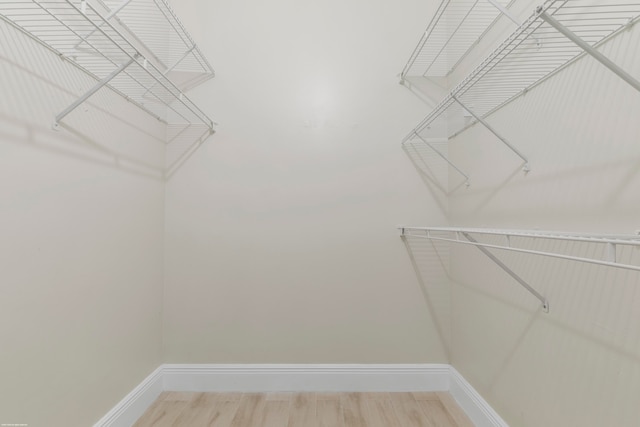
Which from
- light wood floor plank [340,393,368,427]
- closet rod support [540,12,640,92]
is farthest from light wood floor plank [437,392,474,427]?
closet rod support [540,12,640,92]

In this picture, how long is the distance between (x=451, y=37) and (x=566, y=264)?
1.23 m

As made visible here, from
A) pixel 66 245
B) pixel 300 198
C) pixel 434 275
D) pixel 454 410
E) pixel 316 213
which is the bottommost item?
pixel 454 410

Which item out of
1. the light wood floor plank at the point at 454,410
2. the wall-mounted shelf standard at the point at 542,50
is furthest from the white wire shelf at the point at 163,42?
the light wood floor plank at the point at 454,410

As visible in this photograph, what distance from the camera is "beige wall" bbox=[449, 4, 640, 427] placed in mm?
788

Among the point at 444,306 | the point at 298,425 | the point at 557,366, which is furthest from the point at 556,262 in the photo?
the point at 298,425

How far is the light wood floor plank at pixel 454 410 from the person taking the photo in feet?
4.92

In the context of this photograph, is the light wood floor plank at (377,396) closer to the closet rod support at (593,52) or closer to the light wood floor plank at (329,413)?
the light wood floor plank at (329,413)

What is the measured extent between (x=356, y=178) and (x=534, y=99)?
3.11ft

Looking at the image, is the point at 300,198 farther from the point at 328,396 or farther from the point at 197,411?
the point at 197,411

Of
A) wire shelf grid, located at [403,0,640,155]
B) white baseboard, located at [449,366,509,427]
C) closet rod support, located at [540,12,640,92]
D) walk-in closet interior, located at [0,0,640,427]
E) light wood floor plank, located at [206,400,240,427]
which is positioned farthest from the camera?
light wood floor plank, located at [206,400,240,427]

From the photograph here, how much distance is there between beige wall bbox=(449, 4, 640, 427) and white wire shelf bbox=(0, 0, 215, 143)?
52.2 inches

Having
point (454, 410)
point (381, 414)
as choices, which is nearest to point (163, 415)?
point (381, 414)

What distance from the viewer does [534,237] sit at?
0.75m

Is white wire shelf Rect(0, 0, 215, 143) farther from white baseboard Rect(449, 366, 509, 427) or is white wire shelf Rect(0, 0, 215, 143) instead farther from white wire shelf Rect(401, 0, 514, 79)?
white baseboard Rect(449, 366, 509, 427)
